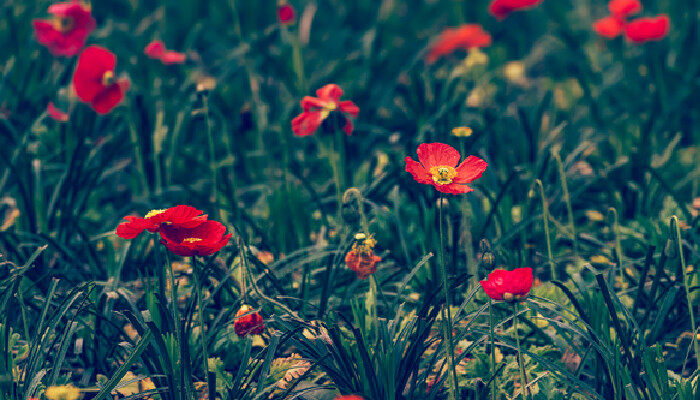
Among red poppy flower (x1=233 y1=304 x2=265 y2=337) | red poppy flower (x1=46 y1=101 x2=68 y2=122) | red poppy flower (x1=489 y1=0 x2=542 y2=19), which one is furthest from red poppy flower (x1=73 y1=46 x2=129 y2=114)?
red poppy flower (x1=489 y1=0 x2=542 y2=19)

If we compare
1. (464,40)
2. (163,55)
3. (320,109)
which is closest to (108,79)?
(163,55)

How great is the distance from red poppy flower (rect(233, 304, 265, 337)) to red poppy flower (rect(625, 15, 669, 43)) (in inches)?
89.5

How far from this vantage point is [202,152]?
3059 mm

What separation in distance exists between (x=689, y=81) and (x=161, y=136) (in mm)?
2213

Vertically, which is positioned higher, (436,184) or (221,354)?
(436,184)

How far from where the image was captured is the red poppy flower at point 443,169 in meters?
1.61

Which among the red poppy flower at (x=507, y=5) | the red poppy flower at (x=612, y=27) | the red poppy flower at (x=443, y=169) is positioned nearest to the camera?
the red poppy flower at (x=443, y=169)

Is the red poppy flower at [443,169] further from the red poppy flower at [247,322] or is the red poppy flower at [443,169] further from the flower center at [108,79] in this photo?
the flower center at [108,79]

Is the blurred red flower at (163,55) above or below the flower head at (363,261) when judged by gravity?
above

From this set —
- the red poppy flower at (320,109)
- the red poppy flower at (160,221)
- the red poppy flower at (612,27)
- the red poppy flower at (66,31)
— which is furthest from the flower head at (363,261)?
the red poppy flower at (612,27)

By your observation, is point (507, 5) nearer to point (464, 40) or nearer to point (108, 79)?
point (464, 40)

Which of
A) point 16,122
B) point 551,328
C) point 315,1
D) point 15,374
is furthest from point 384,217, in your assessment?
point 315,1

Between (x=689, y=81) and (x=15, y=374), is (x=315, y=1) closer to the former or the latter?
(x=689, y=81)

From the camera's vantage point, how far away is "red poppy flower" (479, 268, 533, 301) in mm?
1511
